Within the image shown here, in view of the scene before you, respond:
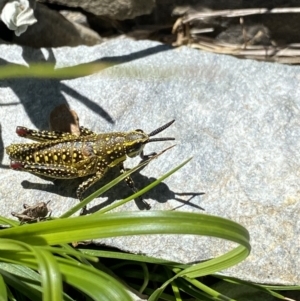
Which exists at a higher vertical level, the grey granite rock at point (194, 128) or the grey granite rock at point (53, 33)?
the grey granite rock at point (53, 33)

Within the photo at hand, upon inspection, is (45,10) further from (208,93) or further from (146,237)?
(146,237)

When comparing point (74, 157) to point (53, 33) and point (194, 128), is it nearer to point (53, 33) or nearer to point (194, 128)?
point (194, 128)

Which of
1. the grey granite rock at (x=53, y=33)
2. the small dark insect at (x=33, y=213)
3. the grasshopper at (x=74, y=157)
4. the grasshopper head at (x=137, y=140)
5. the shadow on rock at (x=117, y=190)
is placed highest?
the grey granite rock at (x=53, y=33)

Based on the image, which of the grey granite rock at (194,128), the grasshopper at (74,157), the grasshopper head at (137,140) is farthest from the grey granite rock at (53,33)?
the grasshopper head at (137,140)

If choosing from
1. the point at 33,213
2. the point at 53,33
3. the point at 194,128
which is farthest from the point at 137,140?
the point at 53,33

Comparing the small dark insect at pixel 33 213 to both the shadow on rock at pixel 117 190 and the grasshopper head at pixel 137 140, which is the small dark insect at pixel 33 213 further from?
the grasshopper head at pixel 137 140

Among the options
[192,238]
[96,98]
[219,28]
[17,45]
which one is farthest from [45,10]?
[192,238]
